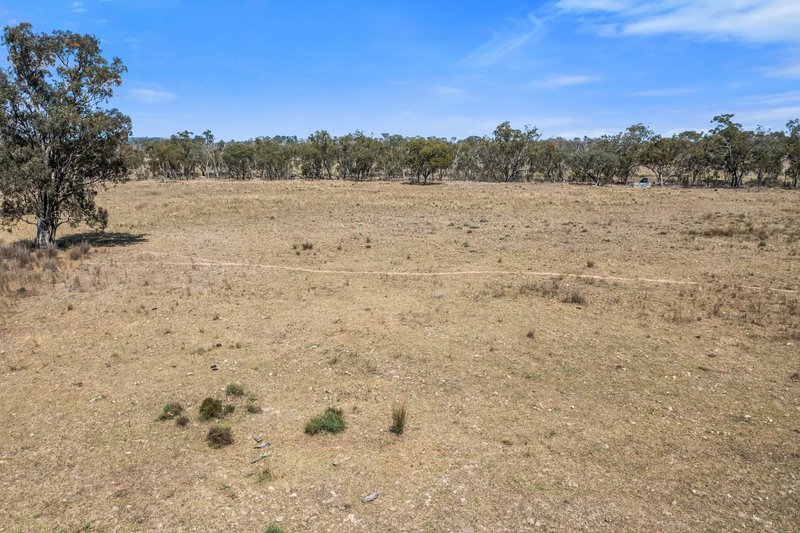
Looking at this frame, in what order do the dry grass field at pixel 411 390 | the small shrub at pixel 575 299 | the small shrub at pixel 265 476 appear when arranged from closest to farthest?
1. the dry grass field at pixel 411 390
2. the small shrub at pixel 265 476
3. the small shrub at pixel 575 299

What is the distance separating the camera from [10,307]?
16391 millimetres

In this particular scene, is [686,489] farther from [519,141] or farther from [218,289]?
[519,141]

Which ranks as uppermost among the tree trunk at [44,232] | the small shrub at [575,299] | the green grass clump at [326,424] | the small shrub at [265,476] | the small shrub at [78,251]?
the tree trunk at [44,232]

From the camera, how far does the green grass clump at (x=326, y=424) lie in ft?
30.1

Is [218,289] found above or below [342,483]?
above

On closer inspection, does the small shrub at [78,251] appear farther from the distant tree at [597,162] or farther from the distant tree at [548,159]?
the distant tree at [548,159]

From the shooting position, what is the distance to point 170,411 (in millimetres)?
9789

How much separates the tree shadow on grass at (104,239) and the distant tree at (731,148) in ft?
299

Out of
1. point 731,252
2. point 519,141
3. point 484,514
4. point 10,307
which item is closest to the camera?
point 484,514

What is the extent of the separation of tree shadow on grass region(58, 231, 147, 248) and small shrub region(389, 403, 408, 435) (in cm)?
2504

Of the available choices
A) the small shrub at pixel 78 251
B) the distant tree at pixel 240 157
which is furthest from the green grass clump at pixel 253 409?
the distant tree at pixel 240 157

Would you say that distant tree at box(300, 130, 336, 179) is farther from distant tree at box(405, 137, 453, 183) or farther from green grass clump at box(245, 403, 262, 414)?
green grass clump at box(245, 403, 262, 414)

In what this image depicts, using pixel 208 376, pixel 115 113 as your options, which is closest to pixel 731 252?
pixel 208 376

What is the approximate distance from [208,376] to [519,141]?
92029 mm
